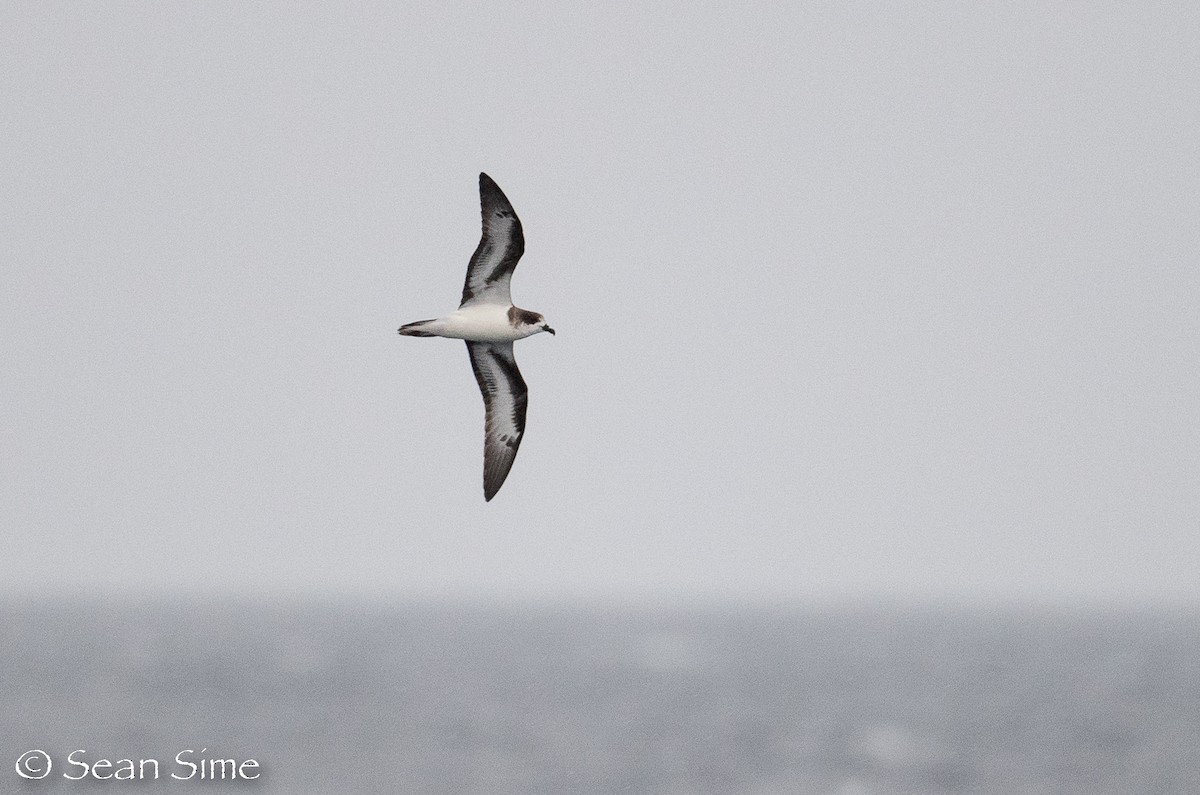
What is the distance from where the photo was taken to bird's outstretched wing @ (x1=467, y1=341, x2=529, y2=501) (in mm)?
20250

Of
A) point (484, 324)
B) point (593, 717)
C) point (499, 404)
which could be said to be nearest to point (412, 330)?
point (484, 324)

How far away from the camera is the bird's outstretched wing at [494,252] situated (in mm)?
18375

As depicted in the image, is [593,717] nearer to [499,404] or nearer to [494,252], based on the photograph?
[499,404]

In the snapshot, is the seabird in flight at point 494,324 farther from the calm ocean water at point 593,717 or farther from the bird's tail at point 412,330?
the calm ocean water at point 593,717

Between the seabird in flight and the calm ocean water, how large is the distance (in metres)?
30.3

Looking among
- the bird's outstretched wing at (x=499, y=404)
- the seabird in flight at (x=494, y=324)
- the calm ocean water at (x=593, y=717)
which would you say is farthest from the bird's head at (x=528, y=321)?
the calm ocean water at (x=593, y=717)

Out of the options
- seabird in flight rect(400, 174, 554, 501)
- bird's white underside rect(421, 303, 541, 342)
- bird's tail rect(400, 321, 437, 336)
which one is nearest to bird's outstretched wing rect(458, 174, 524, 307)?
seabird in flight rect(400, 174, 554, 501)

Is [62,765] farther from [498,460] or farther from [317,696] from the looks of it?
[498,460]

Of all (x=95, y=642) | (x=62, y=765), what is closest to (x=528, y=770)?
(x=62, y=765)

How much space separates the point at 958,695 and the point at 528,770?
32869 millimetres

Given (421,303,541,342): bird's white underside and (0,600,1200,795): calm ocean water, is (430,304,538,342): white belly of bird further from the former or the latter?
(0,600,1200,795): calm ocean water

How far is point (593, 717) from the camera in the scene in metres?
64.8

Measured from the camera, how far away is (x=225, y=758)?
53.8 meters

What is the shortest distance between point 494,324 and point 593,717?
48.5 metres
